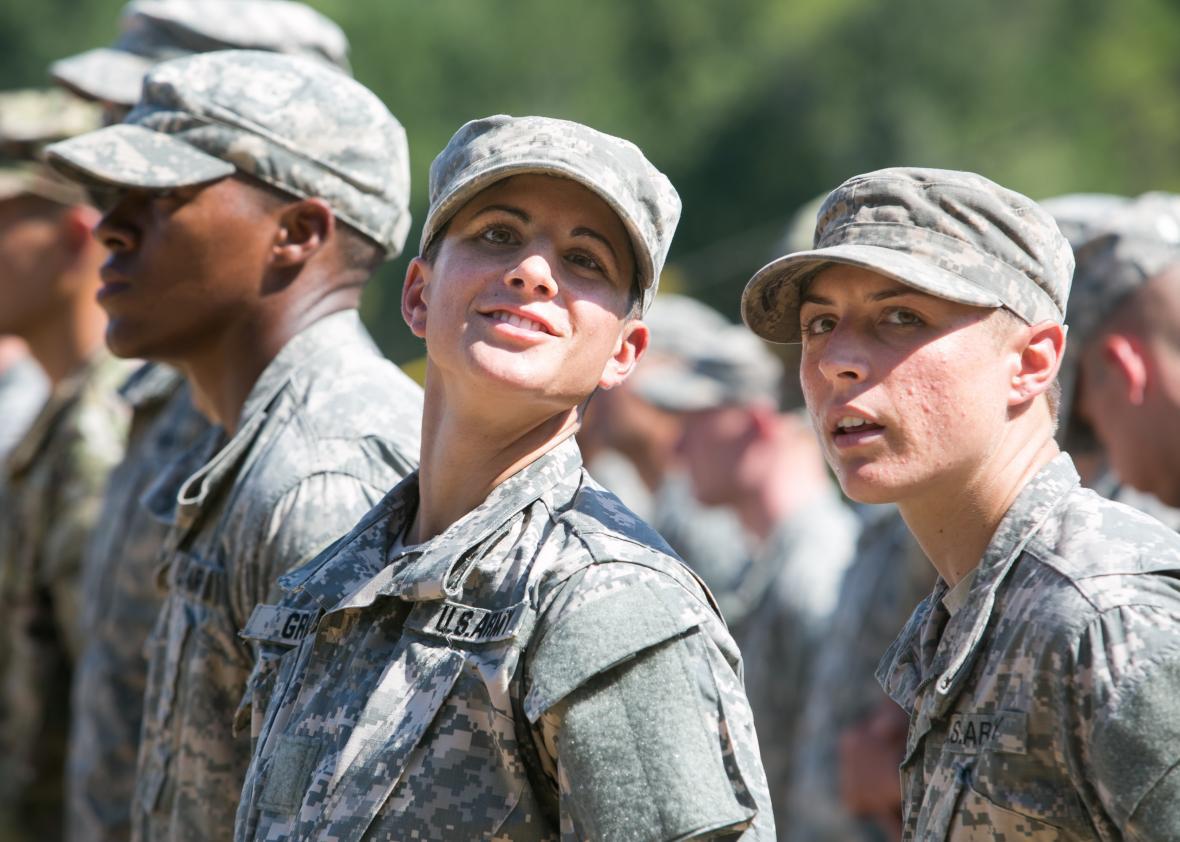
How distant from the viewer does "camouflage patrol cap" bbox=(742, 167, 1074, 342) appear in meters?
2.85

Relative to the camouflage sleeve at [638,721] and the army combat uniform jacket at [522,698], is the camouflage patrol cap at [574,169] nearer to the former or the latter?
the army combat uniform jacket at [522,698]

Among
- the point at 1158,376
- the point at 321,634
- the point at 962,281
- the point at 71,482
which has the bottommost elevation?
the point at 71,482

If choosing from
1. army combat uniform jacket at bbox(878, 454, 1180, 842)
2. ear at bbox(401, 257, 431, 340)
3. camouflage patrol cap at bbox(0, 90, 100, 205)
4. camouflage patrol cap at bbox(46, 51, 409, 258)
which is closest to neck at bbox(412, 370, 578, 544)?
ear at bbox(401, 257, 431, 340)

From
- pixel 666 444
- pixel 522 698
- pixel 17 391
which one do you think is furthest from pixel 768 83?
pixel 522 698

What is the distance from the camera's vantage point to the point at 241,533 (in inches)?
145

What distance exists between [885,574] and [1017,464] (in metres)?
3.46

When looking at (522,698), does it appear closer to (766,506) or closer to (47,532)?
(47,532)

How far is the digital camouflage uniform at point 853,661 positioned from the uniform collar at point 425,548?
3153 mm

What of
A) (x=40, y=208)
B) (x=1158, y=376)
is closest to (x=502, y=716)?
(x=1158, y=376)

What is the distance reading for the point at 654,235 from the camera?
9.93 feet

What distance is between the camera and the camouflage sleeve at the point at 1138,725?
2.46 m

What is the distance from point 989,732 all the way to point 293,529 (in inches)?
62.1

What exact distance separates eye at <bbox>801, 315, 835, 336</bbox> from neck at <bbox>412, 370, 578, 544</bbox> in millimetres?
465

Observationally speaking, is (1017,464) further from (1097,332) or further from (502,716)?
(1097,332)
